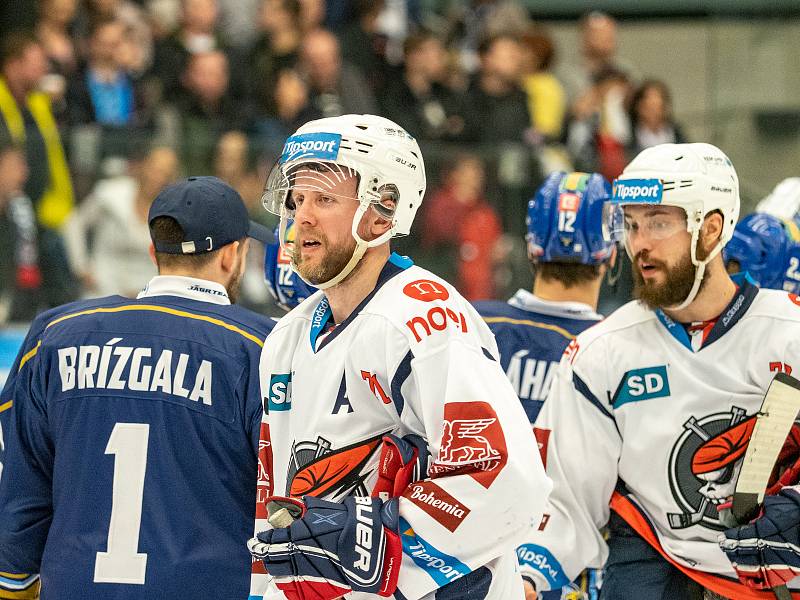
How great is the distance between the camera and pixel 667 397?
3428mm

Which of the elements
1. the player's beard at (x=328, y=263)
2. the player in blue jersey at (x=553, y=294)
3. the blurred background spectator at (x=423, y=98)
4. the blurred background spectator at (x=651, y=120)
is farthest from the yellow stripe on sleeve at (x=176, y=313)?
the blurred background spectator at (x=651, y=120)

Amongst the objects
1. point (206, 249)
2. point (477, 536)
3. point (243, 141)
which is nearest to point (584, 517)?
point (477, 536)

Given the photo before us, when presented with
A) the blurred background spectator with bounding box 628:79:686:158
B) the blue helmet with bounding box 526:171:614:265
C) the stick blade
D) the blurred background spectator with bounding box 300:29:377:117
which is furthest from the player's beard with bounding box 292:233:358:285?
the blurred background spectator with bounding box 628:79:686:158

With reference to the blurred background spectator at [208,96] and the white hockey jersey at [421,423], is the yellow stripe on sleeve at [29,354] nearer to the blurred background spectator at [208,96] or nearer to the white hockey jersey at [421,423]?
the white hockey jersey at [421,423]

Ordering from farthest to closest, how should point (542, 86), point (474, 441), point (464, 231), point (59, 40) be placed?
point (542, 86) → point (59, 40) → point (464, 231) → point (474, 441)

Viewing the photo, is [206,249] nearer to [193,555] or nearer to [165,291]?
[165,291]

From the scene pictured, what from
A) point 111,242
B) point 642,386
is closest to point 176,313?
point 642,386

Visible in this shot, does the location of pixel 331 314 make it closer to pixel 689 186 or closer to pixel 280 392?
pixel 280 392

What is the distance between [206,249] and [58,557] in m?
0.94

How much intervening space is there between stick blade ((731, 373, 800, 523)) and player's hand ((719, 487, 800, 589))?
0.04 meters

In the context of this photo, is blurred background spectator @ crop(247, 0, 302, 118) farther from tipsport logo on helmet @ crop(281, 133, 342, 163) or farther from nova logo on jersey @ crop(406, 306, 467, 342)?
nova logo on jersey @ crop(406, 306, 467, 342)

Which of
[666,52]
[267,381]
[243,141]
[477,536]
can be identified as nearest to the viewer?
[477,536]

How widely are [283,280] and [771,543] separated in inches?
71.2

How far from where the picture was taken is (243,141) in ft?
26.7
